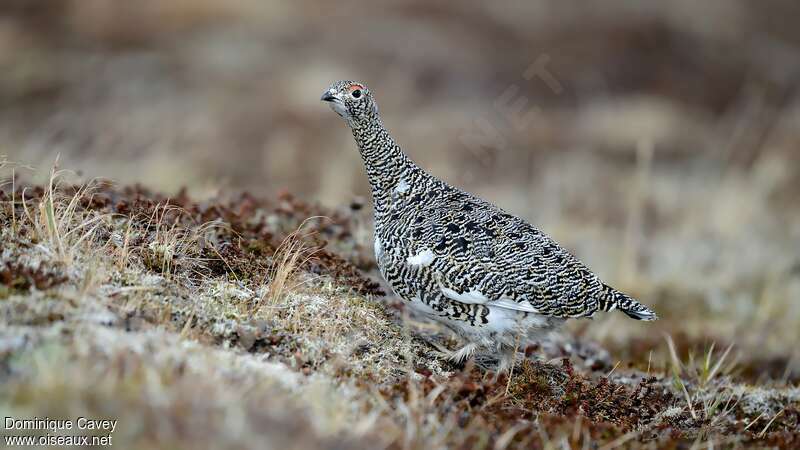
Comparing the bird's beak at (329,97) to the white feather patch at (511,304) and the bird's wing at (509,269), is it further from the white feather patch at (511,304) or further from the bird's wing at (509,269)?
the white feather patch at (511,304)

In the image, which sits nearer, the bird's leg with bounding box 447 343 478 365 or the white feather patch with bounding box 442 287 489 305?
the white feather patch with bounding box 442 287 489 305

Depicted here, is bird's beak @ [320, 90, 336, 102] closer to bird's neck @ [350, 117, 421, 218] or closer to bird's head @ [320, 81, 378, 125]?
bird's head @ [320, 81, 378, 125]

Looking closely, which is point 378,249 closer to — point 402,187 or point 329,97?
point 402,187

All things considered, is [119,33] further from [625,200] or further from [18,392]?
[18,392]

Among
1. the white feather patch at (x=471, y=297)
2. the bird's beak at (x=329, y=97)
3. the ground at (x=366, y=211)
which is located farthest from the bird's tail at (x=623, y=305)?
the bird's beak at (x=329, y=97)

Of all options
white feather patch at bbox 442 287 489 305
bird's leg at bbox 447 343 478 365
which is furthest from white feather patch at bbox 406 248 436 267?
bird's leg at bbox 447 343 478 365

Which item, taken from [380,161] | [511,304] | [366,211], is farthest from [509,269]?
[366,211]
